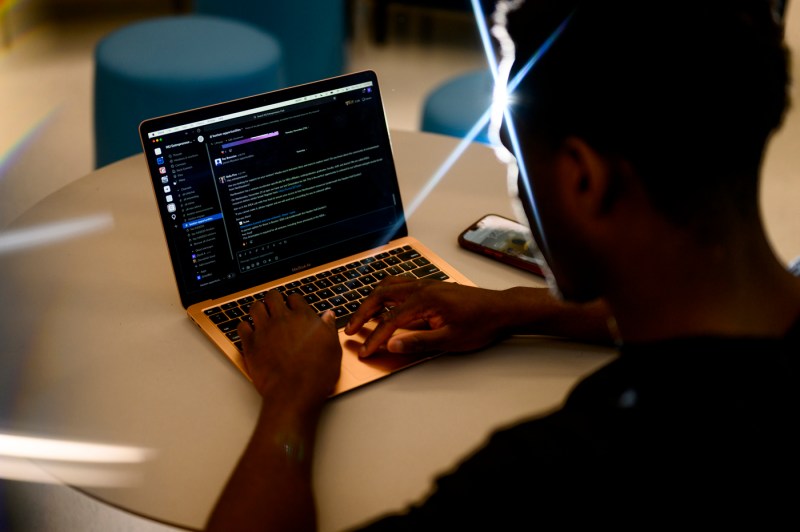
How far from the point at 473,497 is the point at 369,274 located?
56 centimetres

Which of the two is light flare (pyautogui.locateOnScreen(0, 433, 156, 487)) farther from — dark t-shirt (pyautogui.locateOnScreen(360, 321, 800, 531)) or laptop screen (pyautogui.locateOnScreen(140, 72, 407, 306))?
dark t-shirt (pyautogui.locateOnScreen(360, 321, 800, 531))

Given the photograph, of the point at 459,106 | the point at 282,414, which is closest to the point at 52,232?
the point at 282,414

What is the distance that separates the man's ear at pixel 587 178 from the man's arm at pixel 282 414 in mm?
365

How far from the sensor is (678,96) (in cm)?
69

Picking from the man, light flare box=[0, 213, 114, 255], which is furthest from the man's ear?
light flare box=[0, 213, 114, 255]

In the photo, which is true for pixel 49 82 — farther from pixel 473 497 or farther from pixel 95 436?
pixel 473 497

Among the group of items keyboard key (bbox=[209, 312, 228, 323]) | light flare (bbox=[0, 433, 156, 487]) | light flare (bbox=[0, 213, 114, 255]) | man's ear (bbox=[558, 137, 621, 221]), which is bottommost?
light flare (bbox=[0, 433, 156, 487])

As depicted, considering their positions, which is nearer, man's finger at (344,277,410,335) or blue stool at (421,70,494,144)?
man's finger at (344,277,410,335)

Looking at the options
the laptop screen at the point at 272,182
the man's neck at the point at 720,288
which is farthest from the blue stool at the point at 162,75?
the man's neck at the point at 720,288

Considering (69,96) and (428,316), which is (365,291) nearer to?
(428,316)

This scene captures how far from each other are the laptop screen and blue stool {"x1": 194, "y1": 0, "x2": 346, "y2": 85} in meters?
1.54

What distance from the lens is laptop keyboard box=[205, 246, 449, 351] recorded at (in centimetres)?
113

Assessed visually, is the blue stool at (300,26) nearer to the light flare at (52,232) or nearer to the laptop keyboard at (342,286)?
the light flare at (52,232)

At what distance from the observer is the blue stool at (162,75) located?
219 centimetres
